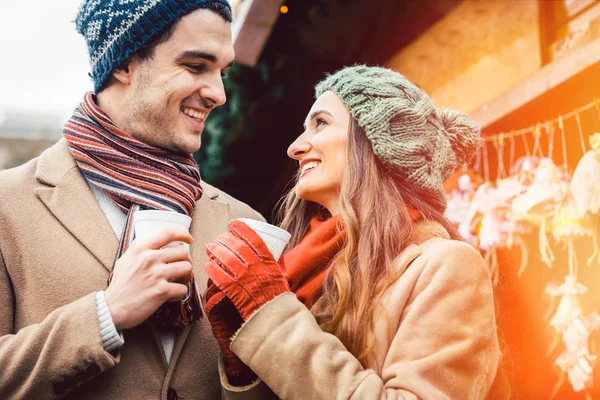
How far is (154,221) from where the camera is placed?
1.88 meters

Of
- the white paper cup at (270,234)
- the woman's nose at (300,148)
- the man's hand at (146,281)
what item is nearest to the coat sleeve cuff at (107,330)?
the man's hand at (146,281)

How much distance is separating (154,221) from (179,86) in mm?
789

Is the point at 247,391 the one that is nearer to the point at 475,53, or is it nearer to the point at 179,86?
the point at 179,86

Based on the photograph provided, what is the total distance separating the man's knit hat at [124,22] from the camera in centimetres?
246

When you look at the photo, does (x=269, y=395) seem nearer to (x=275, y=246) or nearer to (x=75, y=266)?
(x=275, y=246)

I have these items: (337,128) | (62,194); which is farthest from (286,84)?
(62,194)

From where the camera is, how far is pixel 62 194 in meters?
2.23

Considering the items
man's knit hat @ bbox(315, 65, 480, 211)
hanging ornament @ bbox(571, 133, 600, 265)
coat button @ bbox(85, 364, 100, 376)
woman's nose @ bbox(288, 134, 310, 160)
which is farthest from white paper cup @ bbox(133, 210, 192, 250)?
hanging ornament @ bbox(571, 133, 600, 265)

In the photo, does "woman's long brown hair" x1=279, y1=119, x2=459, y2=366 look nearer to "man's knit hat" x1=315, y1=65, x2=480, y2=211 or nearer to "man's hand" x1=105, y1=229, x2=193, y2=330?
"man's knit hat" x1=315, y1=65, x2=480, y2=211

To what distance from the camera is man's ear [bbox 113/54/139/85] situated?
8.34 ft

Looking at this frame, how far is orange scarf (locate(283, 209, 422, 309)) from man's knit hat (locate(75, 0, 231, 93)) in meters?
1.08

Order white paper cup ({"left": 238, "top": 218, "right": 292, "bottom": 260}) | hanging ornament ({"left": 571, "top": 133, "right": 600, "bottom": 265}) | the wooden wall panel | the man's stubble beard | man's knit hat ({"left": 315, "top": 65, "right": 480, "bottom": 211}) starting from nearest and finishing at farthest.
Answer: white paper cup ({"left": 238, "top": 218, "right": 292, "bottom": 260}) → man's knit hat ({"left": 315, "top": 65, "right": 480, "bottom": 211}) → the man's stubble beard → hanging ornament ({"left": 571, "top": 133, "right": 600, "bottom": 265}) → the wooden wall panel

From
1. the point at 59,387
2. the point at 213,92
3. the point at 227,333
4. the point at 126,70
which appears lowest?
the point at 59,387

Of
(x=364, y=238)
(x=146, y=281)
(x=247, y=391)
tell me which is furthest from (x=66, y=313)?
(x=364, y=238)
